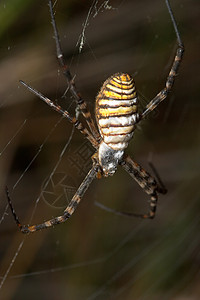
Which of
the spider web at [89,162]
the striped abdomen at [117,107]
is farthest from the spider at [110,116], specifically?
the spider web at [89,162]

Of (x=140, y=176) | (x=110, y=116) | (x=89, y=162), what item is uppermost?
(x=110, y=116)

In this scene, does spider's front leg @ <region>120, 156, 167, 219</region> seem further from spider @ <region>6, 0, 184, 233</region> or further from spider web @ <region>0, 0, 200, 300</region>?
spider web @ <region>0, 0, 200, 300</region>

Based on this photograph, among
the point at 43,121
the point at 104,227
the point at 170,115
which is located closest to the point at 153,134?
the point at 170,115

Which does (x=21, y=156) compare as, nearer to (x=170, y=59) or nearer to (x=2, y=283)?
(x=2, y=283)

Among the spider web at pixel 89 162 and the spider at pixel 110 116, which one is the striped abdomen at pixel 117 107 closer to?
the spider at pixel 110 116

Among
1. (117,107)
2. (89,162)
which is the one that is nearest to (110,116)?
(117,107)

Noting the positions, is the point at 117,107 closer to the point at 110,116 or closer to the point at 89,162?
the point at 110,116
